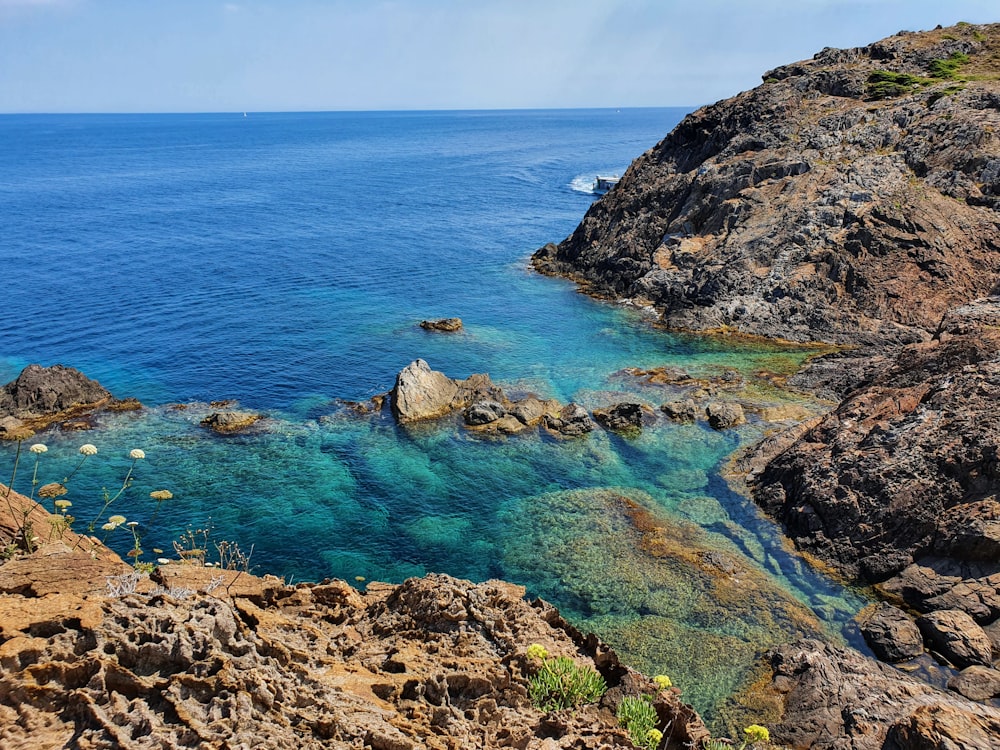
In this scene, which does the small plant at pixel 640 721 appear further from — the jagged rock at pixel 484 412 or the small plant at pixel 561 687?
the jagged rock at pixel 484 412

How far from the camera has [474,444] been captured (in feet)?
149

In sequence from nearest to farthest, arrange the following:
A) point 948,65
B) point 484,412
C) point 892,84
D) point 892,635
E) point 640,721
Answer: point 640,721, point 892,635, point 484,412, point 892,84, point 948,65

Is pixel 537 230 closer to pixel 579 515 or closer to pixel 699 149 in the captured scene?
pixel 699 149

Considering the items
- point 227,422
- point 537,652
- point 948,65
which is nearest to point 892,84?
point 948,65

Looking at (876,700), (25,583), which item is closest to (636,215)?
(876,700)

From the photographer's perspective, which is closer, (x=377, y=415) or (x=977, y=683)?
(x=977, y=683)

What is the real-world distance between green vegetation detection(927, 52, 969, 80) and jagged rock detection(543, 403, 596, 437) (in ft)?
212

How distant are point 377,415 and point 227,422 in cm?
991

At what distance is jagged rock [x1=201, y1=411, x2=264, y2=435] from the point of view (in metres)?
46.7

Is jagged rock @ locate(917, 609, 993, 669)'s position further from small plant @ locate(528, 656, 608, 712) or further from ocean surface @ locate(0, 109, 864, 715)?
small plant @ locate(528, 656, 608, 712)

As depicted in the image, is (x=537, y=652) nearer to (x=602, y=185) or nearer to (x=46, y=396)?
(x=46, y=396)

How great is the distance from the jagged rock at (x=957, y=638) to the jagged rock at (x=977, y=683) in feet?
1.98

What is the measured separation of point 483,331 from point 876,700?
49.8 meters

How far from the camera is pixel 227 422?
4703 cm
